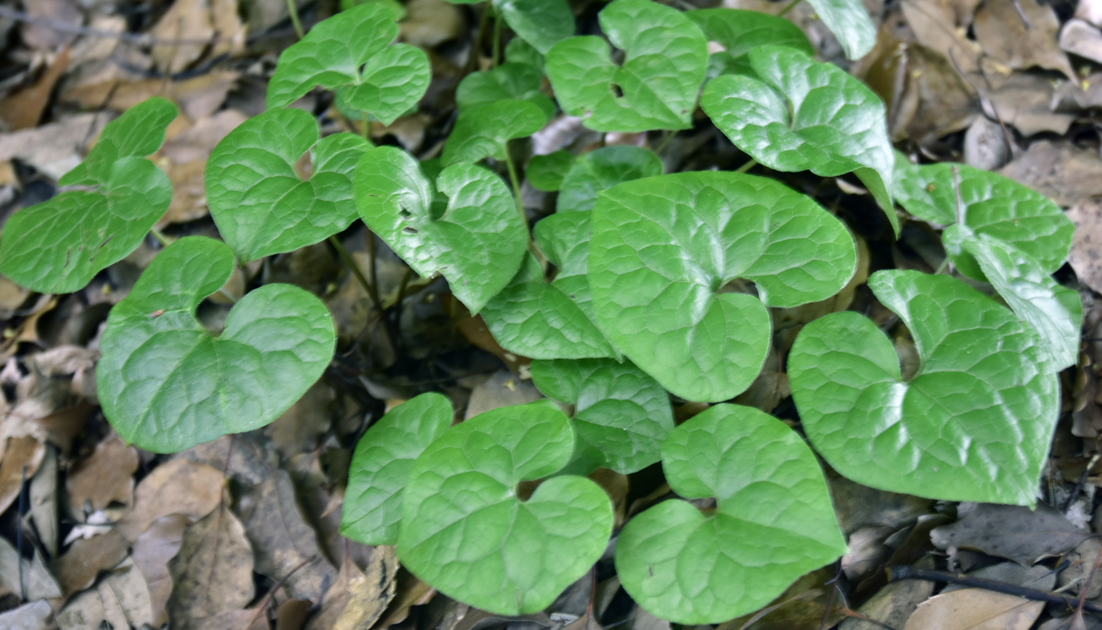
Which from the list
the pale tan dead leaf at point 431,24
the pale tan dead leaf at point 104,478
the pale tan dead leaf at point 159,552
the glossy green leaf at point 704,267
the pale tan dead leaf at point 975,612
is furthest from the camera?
the pale tan dead leaf at point 431,24

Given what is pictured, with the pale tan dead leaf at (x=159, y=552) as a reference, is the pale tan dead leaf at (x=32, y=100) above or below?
above

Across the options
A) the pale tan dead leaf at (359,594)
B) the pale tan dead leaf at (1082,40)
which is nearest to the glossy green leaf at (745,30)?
the pale tan dead leaf at (1082,40)

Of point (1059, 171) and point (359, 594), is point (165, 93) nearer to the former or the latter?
point (359, 594)

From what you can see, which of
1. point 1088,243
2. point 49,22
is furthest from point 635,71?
point 49,22

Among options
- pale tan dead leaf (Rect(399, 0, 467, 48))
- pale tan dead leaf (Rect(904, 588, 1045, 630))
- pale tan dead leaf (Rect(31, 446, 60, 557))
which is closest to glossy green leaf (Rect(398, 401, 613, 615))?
pale tan dead leaf (Rect(904, 588, 1045, 630))

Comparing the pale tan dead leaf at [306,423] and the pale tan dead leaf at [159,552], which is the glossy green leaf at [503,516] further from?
the pale tan dead leaf at [159,552]

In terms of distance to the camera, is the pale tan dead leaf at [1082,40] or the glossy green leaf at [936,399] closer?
the glossy green leaf at [936,399]

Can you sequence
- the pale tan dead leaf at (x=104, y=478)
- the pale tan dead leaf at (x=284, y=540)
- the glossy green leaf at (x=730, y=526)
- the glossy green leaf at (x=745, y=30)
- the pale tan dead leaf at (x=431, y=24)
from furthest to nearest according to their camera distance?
1. the pale tan dead leaf at (x=431, y=24)
2. the pale tan dead leaf at (x=104, y=478)
3. the glossy green leaf at (x=745, y=30)
4. the pale tan dead leaf at (x=284, y=540)
5. the glossy green leaf at (x=730, y=526)

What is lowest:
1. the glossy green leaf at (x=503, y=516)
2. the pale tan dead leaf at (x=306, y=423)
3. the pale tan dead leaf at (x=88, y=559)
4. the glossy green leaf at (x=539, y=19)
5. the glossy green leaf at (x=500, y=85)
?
the pale tan dead leaf at (x=88, y=559)
